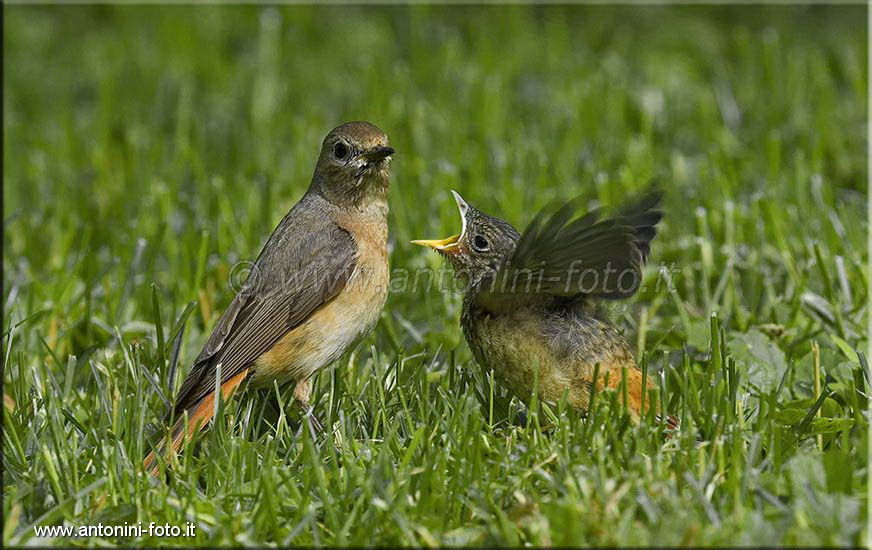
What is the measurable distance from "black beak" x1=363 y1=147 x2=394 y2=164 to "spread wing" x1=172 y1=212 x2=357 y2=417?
328 millimetres

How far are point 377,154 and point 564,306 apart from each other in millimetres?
1197

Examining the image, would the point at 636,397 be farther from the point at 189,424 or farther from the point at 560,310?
the point at 189,424

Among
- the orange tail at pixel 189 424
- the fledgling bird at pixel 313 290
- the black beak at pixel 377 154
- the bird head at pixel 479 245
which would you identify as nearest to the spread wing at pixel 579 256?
the bird head at pixel 479 245

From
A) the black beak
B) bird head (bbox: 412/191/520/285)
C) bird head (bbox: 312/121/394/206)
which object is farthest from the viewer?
bird head (bbox: 312/121/394/206)

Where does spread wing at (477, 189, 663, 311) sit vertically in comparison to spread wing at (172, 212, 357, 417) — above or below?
above

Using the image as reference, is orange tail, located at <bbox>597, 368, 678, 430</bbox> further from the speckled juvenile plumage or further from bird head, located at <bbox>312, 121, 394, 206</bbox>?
bird head, located at <bbox>312, 121, 394, 206</bbox>

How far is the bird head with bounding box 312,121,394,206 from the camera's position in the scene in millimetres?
5055

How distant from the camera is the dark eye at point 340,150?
16.7 ft

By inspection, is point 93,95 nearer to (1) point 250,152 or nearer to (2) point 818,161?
(1) point 250,152

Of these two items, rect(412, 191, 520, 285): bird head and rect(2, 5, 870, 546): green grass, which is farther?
rect(412, 191, 520, 285): bird head

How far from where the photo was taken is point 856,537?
301 centimetres

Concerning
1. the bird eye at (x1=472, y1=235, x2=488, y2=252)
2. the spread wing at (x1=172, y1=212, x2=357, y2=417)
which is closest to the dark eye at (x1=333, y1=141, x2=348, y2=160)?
the spread wing at (x1=172, y1=212, x2=357, y2=417)

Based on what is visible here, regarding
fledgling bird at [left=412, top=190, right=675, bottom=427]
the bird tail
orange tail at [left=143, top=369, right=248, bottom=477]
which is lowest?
orange tail at [left=143, top=369, right=248, bottom=477]

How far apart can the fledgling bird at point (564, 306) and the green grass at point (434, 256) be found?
17 centimetres
